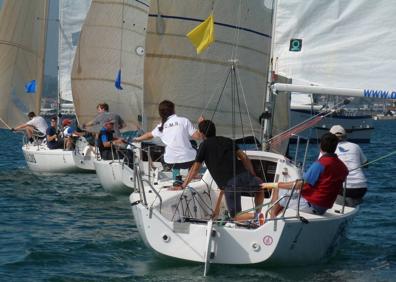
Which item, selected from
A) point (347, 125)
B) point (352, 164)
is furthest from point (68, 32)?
point (347, 125)

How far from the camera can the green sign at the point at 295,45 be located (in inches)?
540

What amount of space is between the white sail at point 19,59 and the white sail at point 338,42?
1410 cm

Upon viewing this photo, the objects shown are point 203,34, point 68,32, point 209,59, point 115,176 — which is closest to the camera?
point 203,34

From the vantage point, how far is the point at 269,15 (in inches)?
690

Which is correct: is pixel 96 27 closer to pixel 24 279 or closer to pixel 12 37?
pixel 12 37

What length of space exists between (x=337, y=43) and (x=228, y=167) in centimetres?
373

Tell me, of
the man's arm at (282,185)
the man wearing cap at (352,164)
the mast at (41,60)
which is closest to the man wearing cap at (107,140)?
the man wearing cap at (352,164)

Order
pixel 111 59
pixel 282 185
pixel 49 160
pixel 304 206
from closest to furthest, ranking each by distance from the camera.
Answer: pixel 282 185
pixel 304 206
pixel 49 160
pixel 111 59

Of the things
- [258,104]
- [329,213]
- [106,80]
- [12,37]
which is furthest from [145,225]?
[12,37]

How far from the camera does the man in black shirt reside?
420 inches

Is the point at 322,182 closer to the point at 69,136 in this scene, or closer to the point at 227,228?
the point at 227,228

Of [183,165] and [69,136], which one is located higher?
[183,165]

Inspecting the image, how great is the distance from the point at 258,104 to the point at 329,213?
6.96m

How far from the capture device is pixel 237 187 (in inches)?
420
